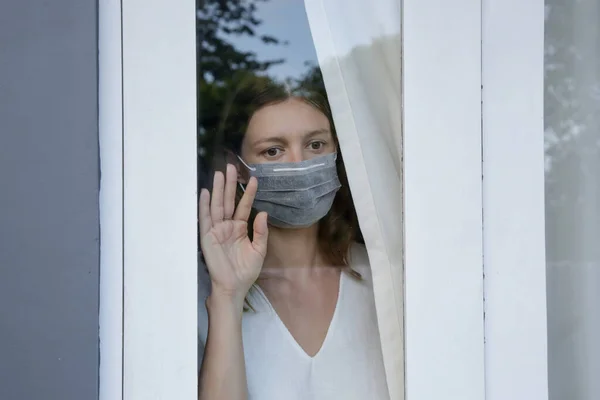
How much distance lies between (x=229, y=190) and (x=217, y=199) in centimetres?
4

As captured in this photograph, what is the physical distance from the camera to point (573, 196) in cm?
174

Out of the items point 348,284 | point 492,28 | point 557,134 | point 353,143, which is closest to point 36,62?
point 353,143

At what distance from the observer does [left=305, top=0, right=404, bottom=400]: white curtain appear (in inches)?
64.0

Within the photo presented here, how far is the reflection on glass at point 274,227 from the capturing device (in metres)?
1.58

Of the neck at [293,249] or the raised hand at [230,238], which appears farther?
the neck at [293,249]

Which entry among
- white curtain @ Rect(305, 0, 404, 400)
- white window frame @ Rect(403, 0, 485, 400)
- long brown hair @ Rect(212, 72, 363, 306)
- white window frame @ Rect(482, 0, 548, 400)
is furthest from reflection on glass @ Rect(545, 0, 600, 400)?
long brown hair @ Rect(212, 72, 363, 306)

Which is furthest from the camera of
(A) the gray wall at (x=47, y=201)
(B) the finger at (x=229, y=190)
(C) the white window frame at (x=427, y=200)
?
(B) the finger at (x=229, y=190)

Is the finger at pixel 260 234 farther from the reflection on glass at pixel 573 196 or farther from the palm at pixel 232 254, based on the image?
the reflection on glass at pixel 573 196

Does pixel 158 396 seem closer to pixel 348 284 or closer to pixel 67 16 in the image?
pixel 348 284

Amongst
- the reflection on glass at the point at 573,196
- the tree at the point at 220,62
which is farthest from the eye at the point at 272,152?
the reflection on glass at the point at 573,196

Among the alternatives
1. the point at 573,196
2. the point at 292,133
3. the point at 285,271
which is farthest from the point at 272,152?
the point at 573,196

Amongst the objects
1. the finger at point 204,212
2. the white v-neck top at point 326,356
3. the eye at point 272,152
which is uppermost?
the eye at point 272,152

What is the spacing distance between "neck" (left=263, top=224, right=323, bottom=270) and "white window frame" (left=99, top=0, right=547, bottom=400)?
0.23 meters

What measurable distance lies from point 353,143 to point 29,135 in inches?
28.6
